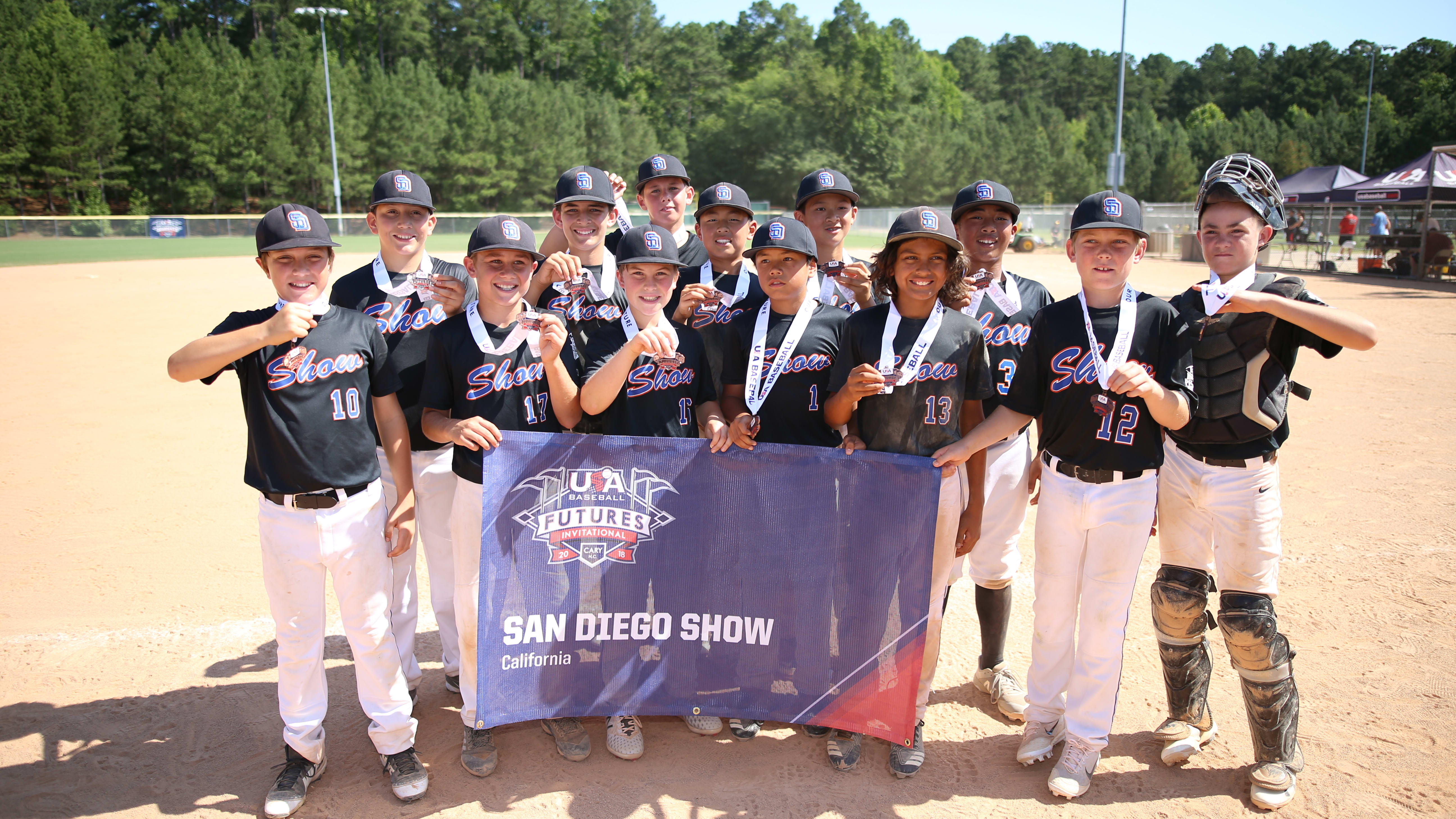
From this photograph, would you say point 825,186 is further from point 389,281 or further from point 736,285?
point 389,281

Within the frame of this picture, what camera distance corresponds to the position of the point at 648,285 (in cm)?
440

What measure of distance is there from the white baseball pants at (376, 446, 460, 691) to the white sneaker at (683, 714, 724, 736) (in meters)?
1.43

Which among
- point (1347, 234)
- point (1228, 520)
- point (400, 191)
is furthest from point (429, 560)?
point (1347, 234)

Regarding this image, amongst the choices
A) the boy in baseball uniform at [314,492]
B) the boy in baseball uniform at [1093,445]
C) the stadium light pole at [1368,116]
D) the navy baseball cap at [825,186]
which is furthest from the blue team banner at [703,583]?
the stadium light pole at [1368,116]

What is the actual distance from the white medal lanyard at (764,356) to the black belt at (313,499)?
79.8 inches

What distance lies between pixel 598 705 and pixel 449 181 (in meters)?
64.0

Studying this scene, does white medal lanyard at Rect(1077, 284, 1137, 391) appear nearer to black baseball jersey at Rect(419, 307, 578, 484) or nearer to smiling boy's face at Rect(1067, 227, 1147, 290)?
smiling boy's face at Rect(1067, 227, 1147, 290)

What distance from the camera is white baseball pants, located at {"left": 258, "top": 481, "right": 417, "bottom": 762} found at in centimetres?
395

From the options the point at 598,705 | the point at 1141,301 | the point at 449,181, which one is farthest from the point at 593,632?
the point at 449,181

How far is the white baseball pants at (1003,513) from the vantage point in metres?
4.89

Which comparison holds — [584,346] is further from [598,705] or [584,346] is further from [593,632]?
[598,705]

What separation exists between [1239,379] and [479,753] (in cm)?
414

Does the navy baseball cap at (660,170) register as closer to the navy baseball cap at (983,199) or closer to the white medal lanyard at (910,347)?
A: the navy baseball cap at (983,199)

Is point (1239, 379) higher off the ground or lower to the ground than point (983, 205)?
lower
